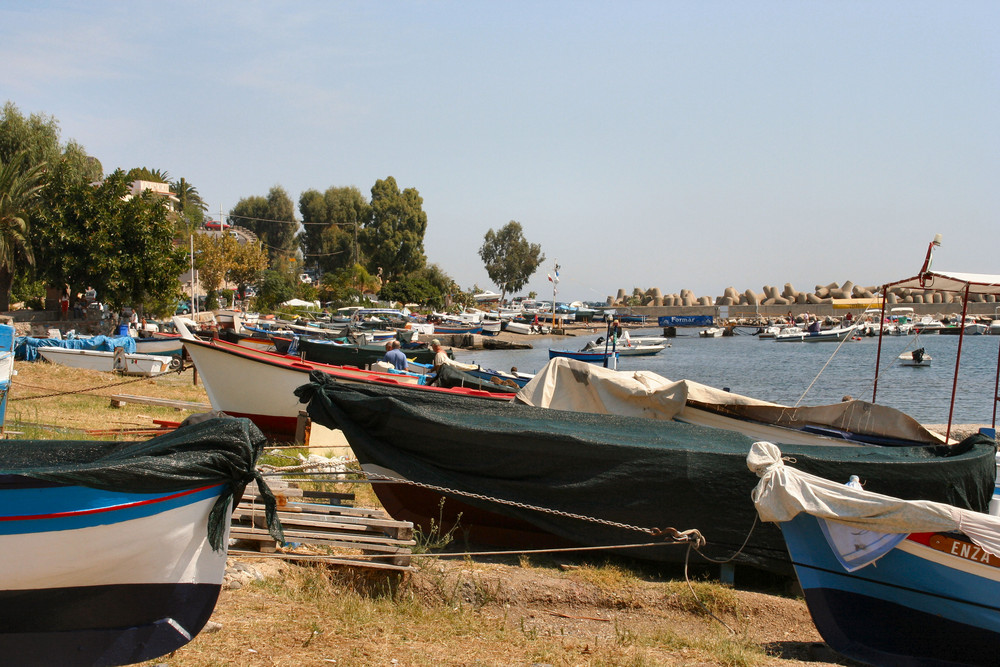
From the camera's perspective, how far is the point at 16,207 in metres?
33.0

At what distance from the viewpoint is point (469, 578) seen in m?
7.28

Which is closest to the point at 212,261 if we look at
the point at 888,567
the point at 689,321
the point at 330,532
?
the point at 330,532

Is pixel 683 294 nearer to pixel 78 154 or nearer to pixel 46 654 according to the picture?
pixel 78 154

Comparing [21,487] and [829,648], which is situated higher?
[21,487]

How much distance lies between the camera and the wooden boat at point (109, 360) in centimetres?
2425

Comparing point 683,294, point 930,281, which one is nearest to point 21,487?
point 930,281

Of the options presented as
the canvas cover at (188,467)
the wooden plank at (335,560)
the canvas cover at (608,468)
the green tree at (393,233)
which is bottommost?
the wooden plank at (335,560)

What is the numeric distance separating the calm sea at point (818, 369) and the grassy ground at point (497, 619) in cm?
1196

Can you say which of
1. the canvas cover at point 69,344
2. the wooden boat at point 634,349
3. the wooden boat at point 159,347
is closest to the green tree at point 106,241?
the wooden boat at point 159,347

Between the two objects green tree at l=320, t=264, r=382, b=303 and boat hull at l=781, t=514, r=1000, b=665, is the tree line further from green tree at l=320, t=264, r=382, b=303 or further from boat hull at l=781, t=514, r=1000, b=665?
boat hull at l=781, t=514, r=1000, b=665

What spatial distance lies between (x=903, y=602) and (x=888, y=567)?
32cm

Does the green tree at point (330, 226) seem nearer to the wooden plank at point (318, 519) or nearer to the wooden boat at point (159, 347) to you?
the wooden boat at point (159, 347)

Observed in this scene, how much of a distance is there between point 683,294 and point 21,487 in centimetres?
13471

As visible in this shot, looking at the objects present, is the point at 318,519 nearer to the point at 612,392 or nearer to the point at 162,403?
the point at 612,392
